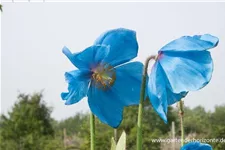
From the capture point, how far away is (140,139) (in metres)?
0.50

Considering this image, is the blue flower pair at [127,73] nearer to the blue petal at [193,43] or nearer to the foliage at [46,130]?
the blue petal at [193,43]

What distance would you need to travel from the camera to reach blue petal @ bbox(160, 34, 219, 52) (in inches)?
20.3

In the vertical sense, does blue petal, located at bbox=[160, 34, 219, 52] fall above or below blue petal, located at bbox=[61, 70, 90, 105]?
above

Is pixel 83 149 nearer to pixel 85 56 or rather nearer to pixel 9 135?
pixel 9 135

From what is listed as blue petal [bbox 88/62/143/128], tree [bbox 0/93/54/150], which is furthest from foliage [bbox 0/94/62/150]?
blue petal [bbox 88/62/143/128]

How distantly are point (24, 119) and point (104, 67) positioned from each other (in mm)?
12715

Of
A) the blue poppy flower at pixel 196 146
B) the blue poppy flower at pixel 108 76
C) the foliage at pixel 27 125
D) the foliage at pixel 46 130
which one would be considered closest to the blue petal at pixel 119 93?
the blue poppy flower at pixel 108 76

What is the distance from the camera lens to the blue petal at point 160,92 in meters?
0.52

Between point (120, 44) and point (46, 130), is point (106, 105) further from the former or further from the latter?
point (46, 130)

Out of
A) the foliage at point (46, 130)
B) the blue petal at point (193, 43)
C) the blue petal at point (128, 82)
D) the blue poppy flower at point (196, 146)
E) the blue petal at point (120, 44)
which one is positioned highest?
the foliage at point (46, 130)

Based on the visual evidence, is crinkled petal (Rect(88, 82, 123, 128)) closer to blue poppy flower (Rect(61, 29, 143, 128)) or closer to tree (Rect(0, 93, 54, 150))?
blue poppy flower (Rect(61, 29, 143, 128))

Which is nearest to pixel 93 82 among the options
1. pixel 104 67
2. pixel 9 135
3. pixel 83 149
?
pixel 104 67

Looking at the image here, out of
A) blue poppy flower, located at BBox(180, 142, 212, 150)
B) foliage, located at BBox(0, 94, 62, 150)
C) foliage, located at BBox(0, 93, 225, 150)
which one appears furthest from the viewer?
foliage, located at BBox(0, 94, 62, 150)

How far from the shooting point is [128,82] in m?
0.60
